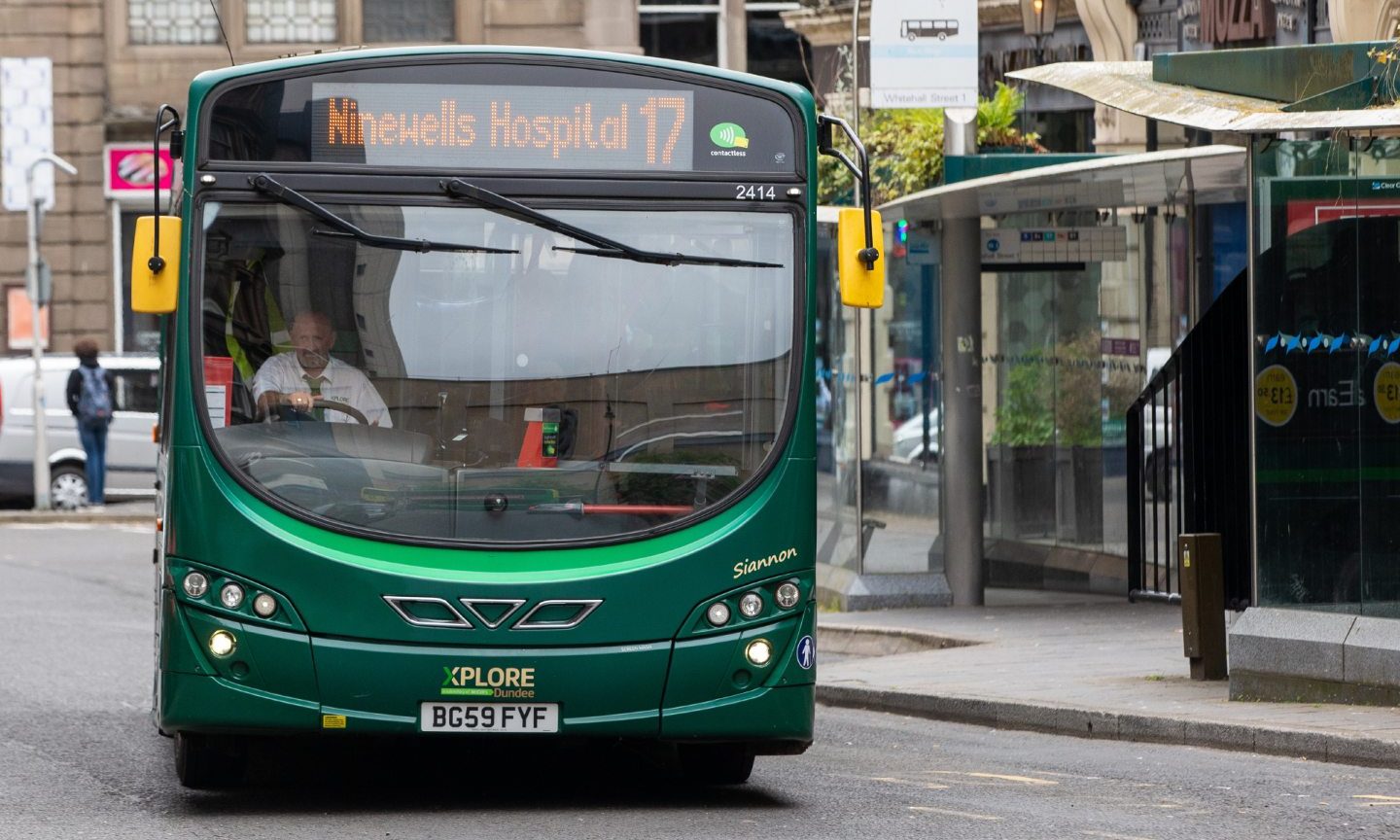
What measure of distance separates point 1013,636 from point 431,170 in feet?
23.9

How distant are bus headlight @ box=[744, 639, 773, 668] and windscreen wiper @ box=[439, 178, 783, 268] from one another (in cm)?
131

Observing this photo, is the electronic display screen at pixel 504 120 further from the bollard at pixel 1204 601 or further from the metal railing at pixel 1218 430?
the bollard at pixel 1204 601

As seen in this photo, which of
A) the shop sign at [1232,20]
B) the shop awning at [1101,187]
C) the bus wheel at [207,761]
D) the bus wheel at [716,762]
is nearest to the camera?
the bus wheel at [207,761]

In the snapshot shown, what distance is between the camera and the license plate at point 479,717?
7.79 metres

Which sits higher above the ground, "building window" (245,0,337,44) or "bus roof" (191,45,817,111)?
"building window" (245,0,337,44)

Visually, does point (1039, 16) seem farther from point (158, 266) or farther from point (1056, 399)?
point (158, 266)

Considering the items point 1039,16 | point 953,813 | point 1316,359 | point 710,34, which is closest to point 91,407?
point 1039,16

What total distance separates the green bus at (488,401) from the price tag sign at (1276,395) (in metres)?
3.31

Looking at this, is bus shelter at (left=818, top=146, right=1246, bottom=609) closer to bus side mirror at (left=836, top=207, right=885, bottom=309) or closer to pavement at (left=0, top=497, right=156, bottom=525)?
bus side mirror at (left=836, top=207, right=885, bottom=309)

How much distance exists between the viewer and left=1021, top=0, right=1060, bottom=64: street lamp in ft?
76.3

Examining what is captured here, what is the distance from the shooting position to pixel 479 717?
780 centimetres

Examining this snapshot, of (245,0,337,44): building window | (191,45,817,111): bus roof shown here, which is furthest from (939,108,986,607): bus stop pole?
(245,0,337,44): building window

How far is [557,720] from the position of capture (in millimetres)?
7836

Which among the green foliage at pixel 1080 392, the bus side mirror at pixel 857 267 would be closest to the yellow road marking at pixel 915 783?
the bus side mirror at pixel 857 267
